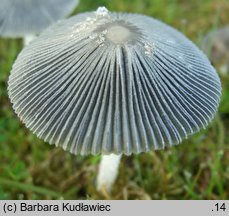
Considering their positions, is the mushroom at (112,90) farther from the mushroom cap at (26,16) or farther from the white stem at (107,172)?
the mushroom cap at (26,16)

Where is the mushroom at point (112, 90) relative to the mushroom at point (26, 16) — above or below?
below

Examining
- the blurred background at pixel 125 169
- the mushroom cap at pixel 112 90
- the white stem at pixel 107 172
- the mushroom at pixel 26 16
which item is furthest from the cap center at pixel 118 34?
the mushroom at pixel 26 16

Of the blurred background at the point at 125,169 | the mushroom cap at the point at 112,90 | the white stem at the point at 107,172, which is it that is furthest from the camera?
the blurred background at the point at 125,169

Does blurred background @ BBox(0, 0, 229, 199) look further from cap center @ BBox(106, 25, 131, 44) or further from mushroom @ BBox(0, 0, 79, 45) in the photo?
cap center @ BBox(106, 25, 131, 44)

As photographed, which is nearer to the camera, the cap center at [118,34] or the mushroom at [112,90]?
the mushroom at [112,90]

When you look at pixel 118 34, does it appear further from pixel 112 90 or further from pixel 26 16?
pixel 26 16

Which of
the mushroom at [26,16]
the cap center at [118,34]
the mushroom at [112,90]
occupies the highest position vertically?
the mushroom at [26,16]

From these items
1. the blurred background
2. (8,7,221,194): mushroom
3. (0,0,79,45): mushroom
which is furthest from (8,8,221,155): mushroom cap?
(0,0,79,45): mushroom

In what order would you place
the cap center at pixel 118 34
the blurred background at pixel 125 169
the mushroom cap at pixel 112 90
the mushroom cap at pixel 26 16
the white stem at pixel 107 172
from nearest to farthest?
1. the mushroom cap at pixel 112 90
2. the cap center at pixel 118 34
3. the white stem at pixel 107 172
4. the blurred background at pixel 125 169
5. the mushroom cap at pixel 26 16
